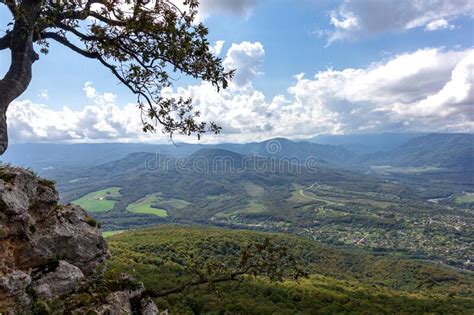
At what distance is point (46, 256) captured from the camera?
929cm

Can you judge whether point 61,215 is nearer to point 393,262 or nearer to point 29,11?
point 29,11

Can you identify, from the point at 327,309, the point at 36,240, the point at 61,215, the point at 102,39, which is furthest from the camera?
the point at 327,309

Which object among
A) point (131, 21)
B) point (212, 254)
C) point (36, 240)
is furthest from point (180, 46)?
point (212, 254)

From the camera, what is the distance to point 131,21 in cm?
760

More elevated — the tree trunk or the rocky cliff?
the tree trunk

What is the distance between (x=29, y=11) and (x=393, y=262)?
172m

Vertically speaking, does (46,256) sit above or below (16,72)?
below

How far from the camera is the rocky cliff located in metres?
7.92

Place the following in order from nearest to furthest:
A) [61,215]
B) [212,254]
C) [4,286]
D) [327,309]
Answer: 1. [4,286]
2. [61,215]
3. [327,309]
4. [212,254]

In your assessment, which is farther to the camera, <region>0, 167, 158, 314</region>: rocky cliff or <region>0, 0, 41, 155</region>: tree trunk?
<region>0, 0, 41, 155</region>: tree trunk

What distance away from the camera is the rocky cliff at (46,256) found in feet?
26.0

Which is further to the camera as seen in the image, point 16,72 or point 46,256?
point 46,256

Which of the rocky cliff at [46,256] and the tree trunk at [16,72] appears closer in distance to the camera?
the rocky cliff at [46,256]

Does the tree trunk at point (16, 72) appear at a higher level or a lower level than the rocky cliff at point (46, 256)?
higher
